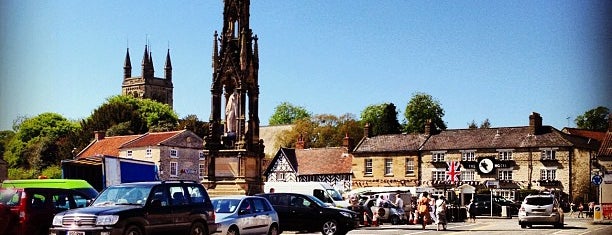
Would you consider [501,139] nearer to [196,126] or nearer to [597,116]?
[196,126]

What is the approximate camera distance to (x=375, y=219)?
123ft

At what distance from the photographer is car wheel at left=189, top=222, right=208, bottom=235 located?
66.9 feet

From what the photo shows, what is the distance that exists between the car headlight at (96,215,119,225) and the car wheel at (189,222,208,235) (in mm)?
2479

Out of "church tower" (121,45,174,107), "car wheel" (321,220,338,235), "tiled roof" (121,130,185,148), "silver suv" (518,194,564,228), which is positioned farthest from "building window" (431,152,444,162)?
"church tower" (121,45,174,107)

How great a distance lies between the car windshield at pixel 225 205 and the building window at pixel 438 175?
182 ft

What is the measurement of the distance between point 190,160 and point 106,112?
2391 centimetres

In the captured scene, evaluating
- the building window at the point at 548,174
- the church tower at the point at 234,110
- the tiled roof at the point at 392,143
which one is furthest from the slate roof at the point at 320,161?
the church tower at the point at 234,110

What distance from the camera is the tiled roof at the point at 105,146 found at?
291 feet

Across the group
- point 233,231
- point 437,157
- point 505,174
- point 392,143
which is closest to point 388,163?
point 392,143

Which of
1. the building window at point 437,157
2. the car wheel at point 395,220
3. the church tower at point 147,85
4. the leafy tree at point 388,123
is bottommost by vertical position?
the car wheel at point 395,220

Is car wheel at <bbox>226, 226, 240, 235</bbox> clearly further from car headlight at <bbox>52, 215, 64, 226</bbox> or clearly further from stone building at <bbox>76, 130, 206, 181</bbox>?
stone building at <bbox>76, 130, 206, 181</bbox>

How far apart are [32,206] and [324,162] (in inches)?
2499

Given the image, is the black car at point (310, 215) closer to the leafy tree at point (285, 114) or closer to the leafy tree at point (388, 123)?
the leafy tree at point (388, 123)

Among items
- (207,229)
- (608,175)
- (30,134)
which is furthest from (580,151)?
(30,134)
